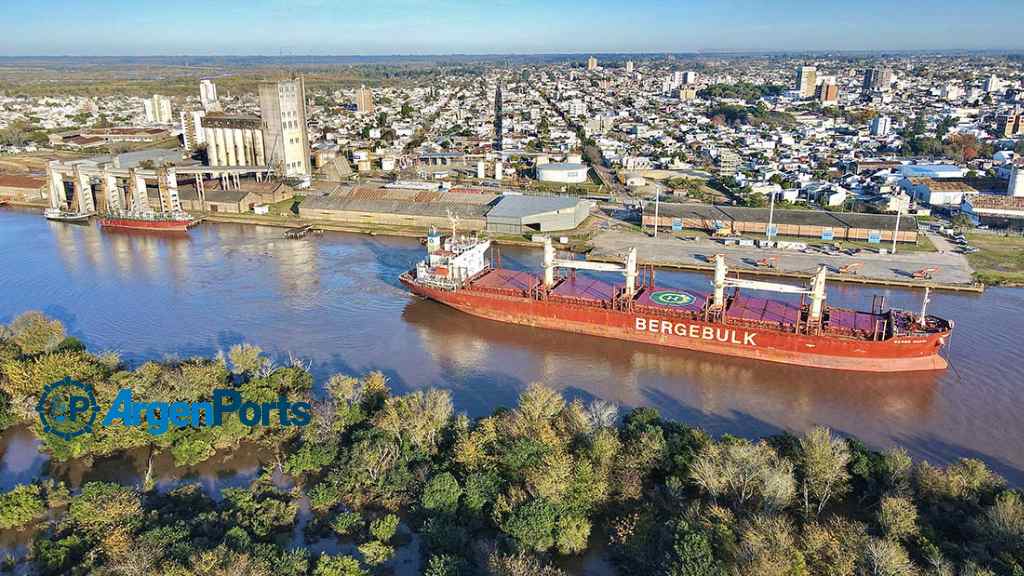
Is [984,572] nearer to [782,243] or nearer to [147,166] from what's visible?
[782,243]

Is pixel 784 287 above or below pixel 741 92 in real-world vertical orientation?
below

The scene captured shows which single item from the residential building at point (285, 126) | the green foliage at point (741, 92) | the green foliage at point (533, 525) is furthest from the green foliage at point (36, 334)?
the green foliage at point (741, 92)

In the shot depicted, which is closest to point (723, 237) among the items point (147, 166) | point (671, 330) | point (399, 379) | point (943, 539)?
point (671, 330)

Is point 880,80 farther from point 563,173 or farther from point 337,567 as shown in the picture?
point 337,567

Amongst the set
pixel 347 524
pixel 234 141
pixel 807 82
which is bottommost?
pixel 347 524

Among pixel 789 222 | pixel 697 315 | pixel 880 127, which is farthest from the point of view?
pixel 880 127

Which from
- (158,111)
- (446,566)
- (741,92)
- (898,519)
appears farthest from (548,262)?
(741,92)

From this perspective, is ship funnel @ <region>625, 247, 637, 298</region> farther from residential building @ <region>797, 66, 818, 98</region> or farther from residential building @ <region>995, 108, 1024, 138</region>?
residential building @ <region>797, 66, 818, 98</region>

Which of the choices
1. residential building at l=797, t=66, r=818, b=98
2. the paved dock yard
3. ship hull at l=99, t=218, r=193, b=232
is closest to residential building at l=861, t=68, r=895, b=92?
residential building at l=797, t=66, r=818, b=98
